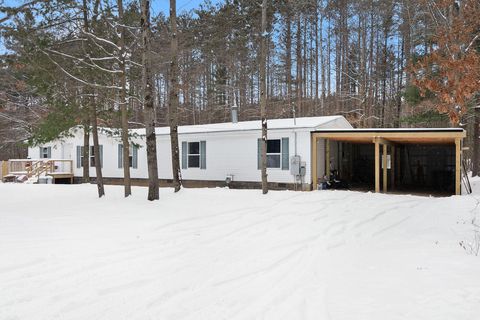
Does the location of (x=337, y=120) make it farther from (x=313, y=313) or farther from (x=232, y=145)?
(x=313, y=313)

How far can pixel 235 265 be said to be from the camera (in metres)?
4.75

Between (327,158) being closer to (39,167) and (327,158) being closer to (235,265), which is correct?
(235,265)

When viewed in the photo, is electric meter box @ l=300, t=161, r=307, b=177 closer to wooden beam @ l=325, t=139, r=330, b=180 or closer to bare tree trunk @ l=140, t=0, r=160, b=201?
wooden beam @ l=325, t=139, r=330, b=180

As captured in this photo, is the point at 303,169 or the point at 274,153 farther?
the point at 274,153

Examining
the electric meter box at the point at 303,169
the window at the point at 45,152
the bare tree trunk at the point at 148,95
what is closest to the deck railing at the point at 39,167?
the window at the point at 45,152

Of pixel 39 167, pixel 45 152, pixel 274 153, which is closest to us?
pixel 274 153

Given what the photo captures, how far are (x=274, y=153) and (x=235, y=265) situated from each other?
35.6 feet

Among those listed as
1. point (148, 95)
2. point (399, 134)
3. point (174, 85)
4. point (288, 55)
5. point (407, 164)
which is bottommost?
point (407, 164)

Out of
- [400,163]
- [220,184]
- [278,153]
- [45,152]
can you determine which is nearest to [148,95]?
[278,153]

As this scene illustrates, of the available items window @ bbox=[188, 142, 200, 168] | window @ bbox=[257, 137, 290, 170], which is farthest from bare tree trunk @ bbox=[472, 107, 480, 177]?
window @ bbox=[188, 142, 200, 168]

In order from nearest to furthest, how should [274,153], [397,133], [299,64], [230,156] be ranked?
1. [397,133]
2. [274,153]
3. [230,156]
4. [299,64]

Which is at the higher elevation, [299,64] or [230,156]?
[299,64]

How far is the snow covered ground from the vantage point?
338 cm

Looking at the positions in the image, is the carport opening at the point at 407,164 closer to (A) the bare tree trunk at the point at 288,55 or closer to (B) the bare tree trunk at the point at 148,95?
(A) the bare tree trunk at the point at 288,55
